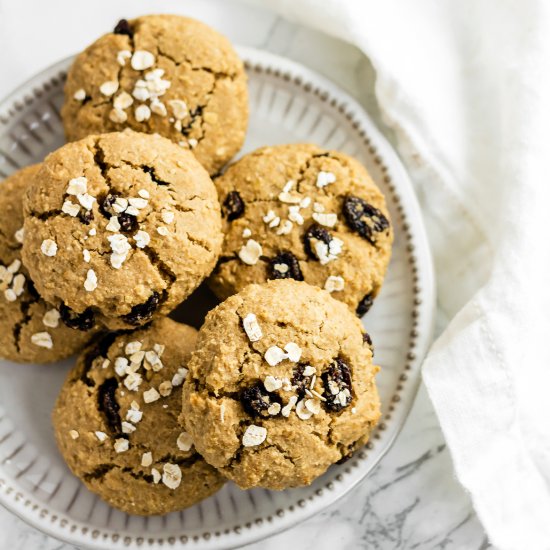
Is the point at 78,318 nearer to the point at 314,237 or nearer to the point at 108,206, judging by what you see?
the point at 108,206

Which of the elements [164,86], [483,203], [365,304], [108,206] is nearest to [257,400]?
[365,304]

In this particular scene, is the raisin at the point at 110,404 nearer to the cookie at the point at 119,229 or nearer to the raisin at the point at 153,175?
the cookie at the point at 119,229

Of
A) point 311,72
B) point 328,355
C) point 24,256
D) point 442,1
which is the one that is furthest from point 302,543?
point 442,1

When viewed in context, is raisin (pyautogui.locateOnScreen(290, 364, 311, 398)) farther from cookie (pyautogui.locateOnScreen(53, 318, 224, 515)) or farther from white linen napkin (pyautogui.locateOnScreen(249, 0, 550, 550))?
white linen napkin (pyautogui.locateOnScreen(249, 0, 550, 550))

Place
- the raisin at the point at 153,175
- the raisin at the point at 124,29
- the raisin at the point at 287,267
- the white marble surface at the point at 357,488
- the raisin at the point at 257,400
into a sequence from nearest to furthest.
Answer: the raisin at the point at 257,400, the raisin at the point at 153,175, the raisin at the point at 287,267, the raisin at the point at 124,29, the white marble surface at the point at 357,488

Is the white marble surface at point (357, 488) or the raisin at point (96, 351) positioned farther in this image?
the white marble surface at point (357, 488)

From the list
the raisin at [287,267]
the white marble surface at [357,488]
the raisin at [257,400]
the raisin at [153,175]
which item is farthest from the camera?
the white marble surface at [357,488]

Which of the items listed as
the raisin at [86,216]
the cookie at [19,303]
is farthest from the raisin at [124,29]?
the raisin at [86,216]
